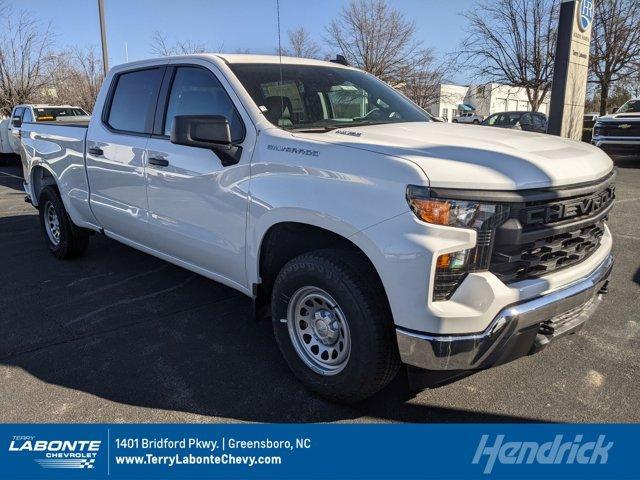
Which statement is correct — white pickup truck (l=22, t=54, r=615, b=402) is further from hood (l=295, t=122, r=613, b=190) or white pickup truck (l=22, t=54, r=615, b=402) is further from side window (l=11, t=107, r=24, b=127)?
side window (l=11, t=107, r=24, b=127)

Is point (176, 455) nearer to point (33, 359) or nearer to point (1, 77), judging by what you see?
point (33, 359)

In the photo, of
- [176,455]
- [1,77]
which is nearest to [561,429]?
[176,455]

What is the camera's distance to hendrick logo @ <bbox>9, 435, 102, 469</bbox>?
2.50 meters

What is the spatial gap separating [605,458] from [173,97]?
3505 mm

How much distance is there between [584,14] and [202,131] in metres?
9.43

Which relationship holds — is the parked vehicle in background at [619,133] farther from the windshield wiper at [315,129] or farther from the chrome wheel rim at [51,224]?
the chrome wheel rim at [51,224]

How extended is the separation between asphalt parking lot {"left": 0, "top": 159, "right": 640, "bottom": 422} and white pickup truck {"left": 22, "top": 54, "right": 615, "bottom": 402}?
0.40 metres

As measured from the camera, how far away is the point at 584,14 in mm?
9844

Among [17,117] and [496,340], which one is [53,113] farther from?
[496,340]

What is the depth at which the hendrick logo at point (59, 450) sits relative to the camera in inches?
98.5

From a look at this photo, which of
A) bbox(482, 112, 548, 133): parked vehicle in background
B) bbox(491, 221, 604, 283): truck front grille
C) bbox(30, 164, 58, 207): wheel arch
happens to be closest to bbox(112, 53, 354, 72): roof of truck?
bbox(30, 164, 58, 207): wheel arch

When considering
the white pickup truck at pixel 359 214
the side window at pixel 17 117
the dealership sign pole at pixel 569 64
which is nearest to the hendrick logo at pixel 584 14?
the dealership sign pole at pixel 569 64

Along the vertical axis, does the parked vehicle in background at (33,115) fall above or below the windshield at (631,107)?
below

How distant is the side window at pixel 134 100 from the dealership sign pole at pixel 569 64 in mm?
8090
